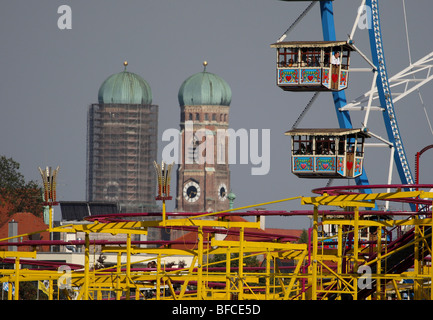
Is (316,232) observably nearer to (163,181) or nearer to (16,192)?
(163,181)

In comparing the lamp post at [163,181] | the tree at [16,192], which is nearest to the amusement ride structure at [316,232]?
the lamp post at [163,181]

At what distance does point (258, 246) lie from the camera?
42.8 m

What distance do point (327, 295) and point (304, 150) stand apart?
9.14m

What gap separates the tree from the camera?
153 meters

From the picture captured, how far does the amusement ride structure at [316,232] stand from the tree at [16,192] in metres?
86.4

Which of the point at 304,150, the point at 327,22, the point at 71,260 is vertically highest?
the point at 327,22

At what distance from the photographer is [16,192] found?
153250mm

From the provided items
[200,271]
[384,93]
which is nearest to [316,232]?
[200,271]

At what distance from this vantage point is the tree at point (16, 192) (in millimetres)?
153125

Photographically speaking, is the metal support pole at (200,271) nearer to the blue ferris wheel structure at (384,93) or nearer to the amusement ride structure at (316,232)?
the amusement ride structure at (316,232)

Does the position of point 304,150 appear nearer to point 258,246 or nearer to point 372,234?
point 372,234

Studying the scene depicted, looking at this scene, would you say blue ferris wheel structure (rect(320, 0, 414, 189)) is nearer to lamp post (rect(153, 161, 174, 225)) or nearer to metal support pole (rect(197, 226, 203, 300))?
metal support pole (rect(197, 226, 203, 300))

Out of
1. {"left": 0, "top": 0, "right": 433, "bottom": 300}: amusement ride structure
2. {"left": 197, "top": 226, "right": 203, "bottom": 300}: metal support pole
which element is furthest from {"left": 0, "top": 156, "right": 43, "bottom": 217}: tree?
{"left": 197, "top": 226, "right": 203, "bottom": 300}: metal support pole
